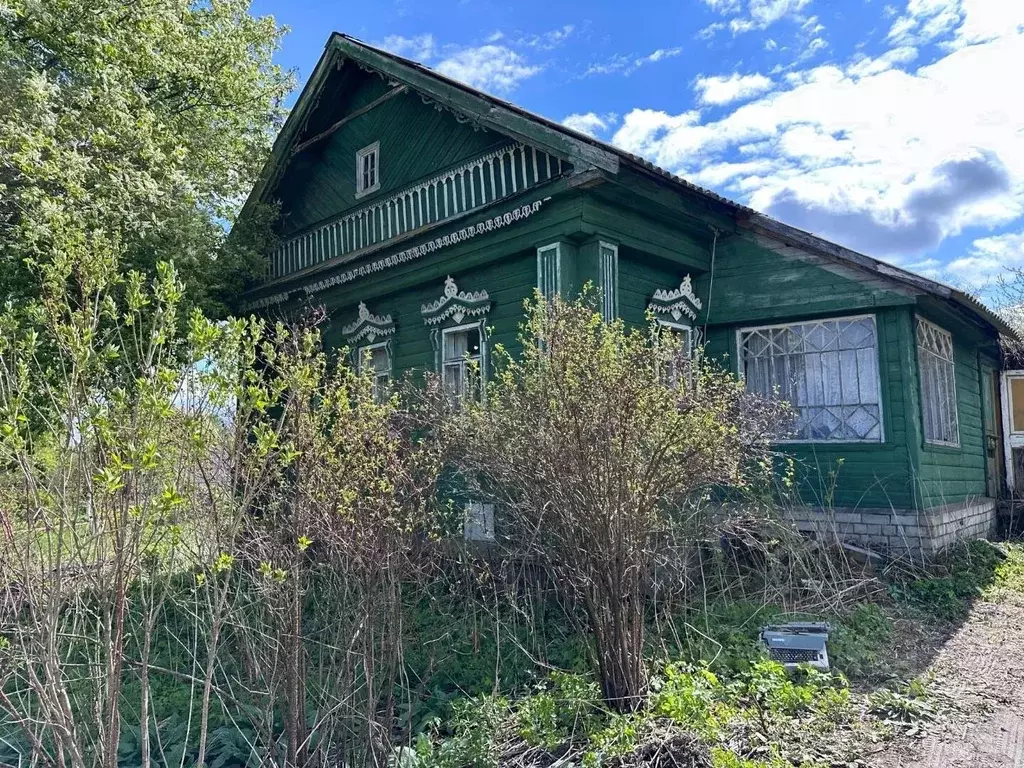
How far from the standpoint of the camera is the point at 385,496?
4109 mm

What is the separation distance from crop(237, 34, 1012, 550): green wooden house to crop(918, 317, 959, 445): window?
0.17 ft

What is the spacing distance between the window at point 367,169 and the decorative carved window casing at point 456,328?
2.41 meters

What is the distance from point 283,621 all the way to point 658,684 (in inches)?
92.4

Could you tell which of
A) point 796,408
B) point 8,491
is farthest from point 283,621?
point 796,408

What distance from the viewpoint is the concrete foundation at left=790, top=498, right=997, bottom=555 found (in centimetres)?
747

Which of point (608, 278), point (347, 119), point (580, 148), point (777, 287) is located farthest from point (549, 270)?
point (347, 119)

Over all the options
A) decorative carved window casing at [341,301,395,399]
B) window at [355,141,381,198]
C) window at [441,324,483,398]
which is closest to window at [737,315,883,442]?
window at [441,324,483,398]

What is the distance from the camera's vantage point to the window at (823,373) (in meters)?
8.04

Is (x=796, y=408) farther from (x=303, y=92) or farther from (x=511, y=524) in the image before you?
(x=303, y=92)

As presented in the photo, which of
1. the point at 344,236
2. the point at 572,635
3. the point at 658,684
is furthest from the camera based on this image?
the point at 344,236

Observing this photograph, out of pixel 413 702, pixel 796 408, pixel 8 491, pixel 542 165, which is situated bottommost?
pixel 413 702

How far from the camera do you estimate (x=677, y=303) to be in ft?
28.9

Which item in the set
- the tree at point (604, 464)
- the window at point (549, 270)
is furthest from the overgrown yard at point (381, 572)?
the window at point (549, 270)

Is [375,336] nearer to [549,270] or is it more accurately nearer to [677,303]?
[549,270]
